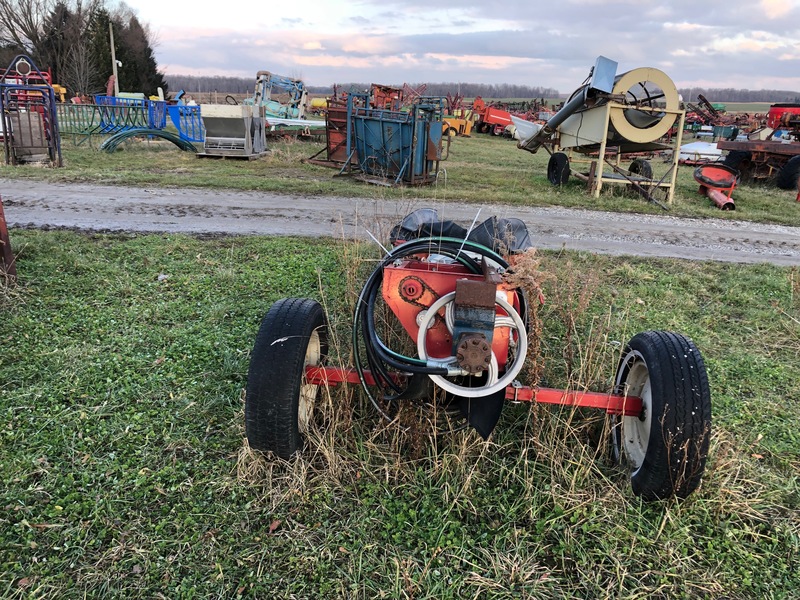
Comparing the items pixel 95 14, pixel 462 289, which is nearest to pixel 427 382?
pixel 462 289

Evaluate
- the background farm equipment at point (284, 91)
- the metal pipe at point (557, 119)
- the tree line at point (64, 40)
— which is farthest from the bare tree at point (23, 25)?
the metal pipe at point (557, 119)

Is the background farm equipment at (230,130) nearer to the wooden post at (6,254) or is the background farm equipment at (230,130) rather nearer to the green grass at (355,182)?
the green grass at (355,182)

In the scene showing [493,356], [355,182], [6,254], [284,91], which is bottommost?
[6,254]

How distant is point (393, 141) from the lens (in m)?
12.4

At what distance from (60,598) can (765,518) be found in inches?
121

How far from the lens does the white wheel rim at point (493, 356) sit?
8.26ft

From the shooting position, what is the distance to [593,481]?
291 centimetres

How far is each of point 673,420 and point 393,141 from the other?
10714 mm

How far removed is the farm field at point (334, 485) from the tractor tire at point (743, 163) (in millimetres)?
13242

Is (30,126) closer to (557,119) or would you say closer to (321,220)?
(321,220)

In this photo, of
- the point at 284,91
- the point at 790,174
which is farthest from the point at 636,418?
the point at 284,91

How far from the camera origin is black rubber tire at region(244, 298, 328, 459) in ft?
8.86

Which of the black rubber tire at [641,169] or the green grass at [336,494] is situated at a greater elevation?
the black rubber tire at [641,169]

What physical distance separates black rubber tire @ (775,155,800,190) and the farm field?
39.8ft
